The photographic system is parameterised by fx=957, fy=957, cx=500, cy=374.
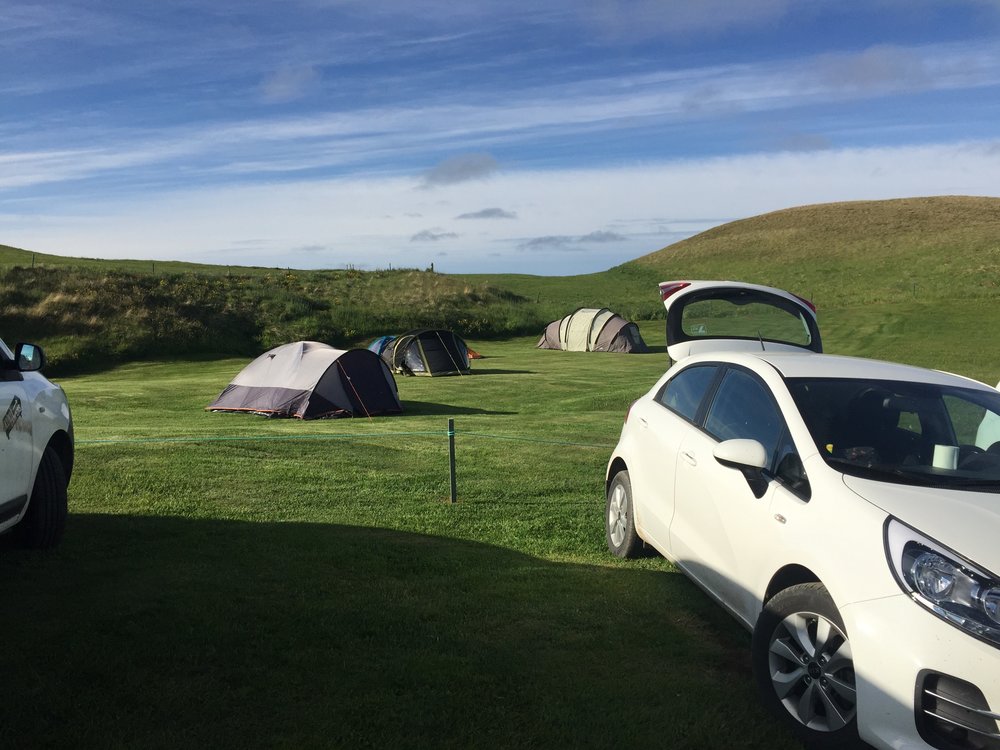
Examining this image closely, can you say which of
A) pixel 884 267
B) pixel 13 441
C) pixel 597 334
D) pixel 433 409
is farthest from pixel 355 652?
pixel 884 267

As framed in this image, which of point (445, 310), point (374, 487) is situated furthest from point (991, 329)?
point (374, 487)

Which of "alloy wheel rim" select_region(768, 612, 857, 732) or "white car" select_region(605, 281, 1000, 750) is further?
"alloy wheel rim" select_region(768, 612, 857, 732)

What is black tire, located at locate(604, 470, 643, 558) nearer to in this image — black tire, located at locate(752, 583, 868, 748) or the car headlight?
black tire, located at locate(752, 583, 868, 748)

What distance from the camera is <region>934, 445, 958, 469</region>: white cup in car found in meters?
4.98

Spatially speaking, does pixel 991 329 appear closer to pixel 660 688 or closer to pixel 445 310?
pixel 445 310

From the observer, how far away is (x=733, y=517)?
203 inches

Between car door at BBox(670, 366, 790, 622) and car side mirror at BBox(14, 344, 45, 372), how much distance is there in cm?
429

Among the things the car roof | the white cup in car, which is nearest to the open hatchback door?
the car roof

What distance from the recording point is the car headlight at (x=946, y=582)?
143 inches

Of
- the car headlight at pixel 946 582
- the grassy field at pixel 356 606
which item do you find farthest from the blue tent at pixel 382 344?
the car headlight at pixel 946 582

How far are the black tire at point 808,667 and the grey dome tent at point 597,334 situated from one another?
3735cm

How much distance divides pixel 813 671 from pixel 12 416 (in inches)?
187

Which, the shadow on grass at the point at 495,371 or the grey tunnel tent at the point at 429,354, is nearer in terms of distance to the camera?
the grey tunnel tent at the point at 429,354

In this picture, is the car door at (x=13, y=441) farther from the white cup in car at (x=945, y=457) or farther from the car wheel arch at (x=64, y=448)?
the white cup in car at (x=945, y=457)
